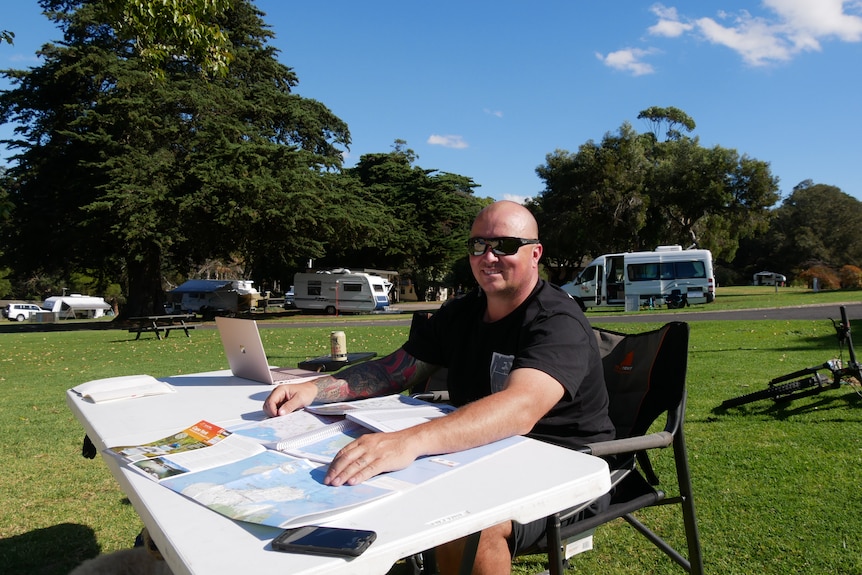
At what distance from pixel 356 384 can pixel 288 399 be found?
0.37m

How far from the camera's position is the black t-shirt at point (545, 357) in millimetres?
2135

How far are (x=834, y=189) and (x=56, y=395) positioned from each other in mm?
70757

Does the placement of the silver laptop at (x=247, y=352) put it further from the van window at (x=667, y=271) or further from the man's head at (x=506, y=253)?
the van window at (x=667, y=271)

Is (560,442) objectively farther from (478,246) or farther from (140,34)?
(140,34)

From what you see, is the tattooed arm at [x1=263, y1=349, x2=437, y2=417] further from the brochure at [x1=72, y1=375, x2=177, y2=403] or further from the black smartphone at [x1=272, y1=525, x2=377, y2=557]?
the black smartphone at [x1=272, y1=525, x2=377, y2=557]

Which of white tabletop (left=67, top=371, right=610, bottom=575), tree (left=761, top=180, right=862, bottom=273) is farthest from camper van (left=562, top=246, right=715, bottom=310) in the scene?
tree (left=761, top=180, right=862, bottom=273)

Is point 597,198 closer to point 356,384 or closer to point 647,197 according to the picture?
point 647,197

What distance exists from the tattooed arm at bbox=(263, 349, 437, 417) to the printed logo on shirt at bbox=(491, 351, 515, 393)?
0.54m

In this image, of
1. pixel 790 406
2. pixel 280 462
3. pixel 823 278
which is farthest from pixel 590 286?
pixel 280 462

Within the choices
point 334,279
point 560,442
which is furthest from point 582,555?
point 334,279

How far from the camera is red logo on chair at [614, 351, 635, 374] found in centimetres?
285

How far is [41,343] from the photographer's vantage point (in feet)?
60.7

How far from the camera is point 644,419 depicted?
2715 mm

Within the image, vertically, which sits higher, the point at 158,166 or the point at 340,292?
the point at 158,166
